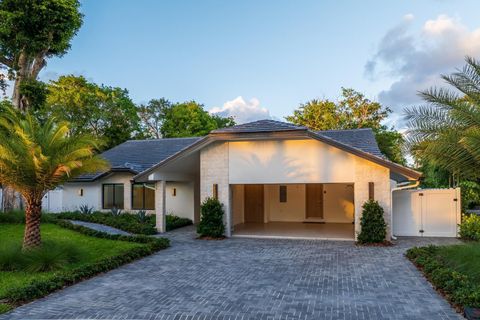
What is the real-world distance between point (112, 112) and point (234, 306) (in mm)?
30953

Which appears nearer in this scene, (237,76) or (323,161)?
(323,161)

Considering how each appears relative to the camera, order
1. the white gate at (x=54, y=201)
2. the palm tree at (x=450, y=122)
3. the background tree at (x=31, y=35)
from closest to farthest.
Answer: the palm tree at (x=450, y=122)
the background tree at (x=31, y=35)
the white gate at (x=54, y=201)

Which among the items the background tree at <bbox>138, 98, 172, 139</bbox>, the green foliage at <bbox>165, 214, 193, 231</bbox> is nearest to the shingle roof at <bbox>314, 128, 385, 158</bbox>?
the green foliage at <bbox>165, 214, 193, 231</bbox>

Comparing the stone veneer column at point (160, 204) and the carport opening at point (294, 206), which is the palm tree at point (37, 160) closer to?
the stone veneer column at point (160, 204)

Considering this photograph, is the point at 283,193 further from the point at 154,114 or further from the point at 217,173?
the point at 154,114

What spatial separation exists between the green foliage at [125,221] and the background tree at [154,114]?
89.7 ft

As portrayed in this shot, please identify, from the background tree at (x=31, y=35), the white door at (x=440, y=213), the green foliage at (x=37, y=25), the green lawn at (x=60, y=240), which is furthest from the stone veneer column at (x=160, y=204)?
the white door at (x=440, y=213)

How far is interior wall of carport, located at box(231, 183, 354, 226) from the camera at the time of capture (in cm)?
2064

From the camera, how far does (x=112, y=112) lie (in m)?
34.8

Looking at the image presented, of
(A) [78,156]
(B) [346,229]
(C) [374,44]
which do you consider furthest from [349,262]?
(C) [374,44]

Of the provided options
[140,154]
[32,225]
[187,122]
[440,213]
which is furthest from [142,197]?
[187,122]

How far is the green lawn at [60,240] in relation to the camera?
891 centimetres

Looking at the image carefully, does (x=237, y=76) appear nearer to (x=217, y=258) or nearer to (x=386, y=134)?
(x=217, y=258)

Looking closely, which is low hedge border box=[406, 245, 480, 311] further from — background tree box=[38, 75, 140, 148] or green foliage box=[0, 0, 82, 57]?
background tree box=[38, 75, 140, 148]
